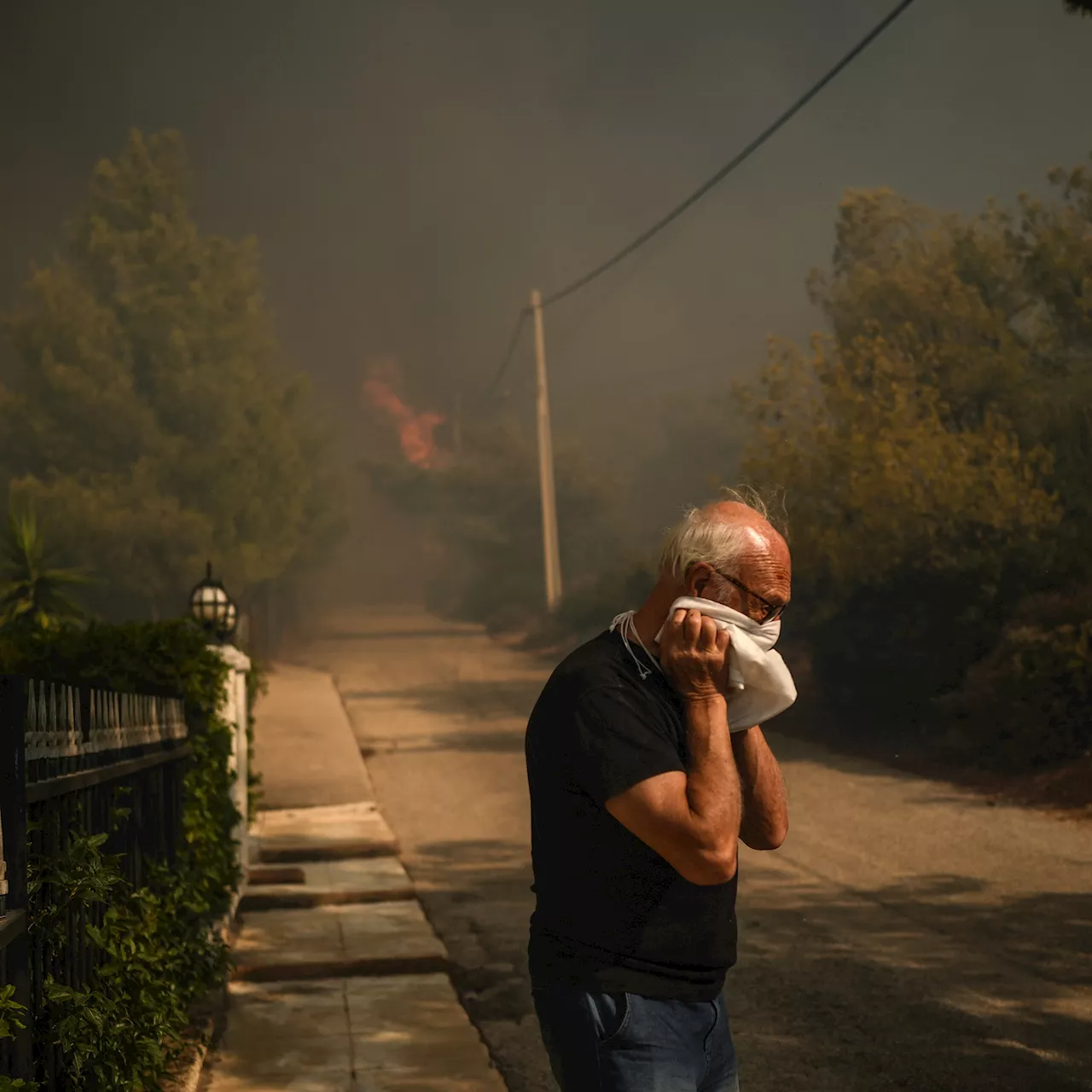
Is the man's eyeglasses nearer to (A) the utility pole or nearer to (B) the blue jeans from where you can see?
(B) the blue jeans

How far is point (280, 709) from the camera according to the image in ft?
76.9

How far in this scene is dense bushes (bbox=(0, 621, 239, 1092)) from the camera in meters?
4.11

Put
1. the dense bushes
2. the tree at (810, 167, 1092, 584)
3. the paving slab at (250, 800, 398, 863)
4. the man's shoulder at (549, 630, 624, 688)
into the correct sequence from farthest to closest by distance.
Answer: the tree at (810, 167, 1092, 584), the paving slab at (250, 800, 398, 863), the dense bushes, the man's shoulder at (549, 630, 624, 688)

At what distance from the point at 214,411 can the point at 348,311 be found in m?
Result: 52.5

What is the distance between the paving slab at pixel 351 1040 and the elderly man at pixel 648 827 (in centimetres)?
328

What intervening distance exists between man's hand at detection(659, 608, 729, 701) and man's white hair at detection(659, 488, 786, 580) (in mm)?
125

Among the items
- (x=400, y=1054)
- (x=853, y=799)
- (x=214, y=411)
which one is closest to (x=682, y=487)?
(x=214, y=411)

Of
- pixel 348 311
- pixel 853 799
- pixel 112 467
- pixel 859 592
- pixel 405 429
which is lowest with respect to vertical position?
pixel 853 799

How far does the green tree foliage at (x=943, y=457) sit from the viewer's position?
17.9 m

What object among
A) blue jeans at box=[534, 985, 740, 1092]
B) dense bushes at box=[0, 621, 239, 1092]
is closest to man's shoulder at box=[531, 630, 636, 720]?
blue jeans at box=[534, 985, 740, 1092]

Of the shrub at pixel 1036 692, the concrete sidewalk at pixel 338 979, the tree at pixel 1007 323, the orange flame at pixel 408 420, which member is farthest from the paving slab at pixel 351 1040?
the orange flame at pixel 408 420

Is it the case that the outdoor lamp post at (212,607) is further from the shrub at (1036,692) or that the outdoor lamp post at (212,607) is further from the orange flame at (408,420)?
the orange flame at (408,420)

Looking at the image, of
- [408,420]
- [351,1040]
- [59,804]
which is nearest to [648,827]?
[59,804]

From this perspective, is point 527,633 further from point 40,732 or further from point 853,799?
point 40,732
